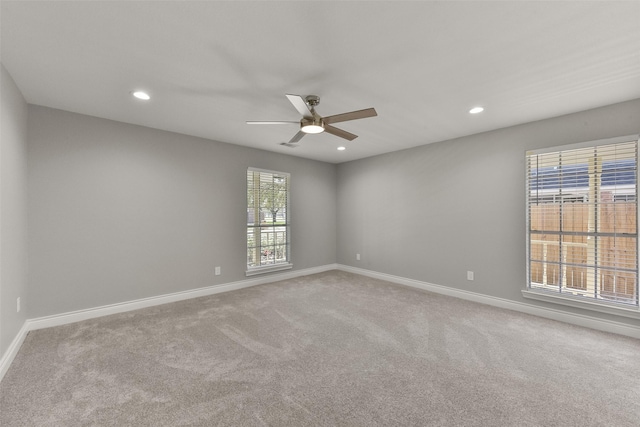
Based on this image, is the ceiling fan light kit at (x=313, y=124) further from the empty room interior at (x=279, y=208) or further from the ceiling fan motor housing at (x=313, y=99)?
the ceiling fan motor housing at (x=313, y=99)

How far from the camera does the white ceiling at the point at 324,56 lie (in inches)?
62.7

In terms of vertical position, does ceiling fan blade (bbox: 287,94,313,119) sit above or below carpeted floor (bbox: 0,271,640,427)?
above

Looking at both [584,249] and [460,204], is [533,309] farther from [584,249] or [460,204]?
[460,204]

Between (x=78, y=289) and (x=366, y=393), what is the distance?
348 centimetres

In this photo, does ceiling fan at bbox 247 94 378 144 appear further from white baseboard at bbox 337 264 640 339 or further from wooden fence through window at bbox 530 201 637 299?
white baseboard at bbox 337 264 640 339

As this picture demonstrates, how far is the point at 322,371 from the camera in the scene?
6.93 ft

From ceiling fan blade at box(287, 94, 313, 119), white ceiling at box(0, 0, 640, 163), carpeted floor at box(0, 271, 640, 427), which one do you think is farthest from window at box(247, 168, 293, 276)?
ceiling fan blade at box(287, 94, 313, 119)

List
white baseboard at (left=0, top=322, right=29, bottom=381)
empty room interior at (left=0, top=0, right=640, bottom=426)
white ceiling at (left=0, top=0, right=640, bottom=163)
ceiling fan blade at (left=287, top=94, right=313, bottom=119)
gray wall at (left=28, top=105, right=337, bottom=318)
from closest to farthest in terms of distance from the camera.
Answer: white ceiling at (left=0, top=0, right=640, bottom=163) < empty room interior at (left=0, top=0, right=640, bottom=426) < white baseboard at (left=0, top=322, right=29, bottom=381) < ceiling fan blade at (left=287, top=94, right=313, bottom=119) < gray wall at (left=28, top=105, right=337, bottom=318)

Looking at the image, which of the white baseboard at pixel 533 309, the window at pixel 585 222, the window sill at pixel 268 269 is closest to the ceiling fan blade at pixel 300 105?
the window at pixel 585 222

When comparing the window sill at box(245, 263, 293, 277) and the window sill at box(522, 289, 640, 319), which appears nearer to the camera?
the window sill at box(522, 289, 640, 319)

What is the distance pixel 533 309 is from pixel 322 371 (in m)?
2.98

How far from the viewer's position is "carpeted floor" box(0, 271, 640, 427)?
1.66 metres

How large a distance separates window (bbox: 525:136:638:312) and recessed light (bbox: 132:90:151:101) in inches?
179

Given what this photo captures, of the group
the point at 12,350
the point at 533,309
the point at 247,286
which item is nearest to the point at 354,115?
the point at 533,309
